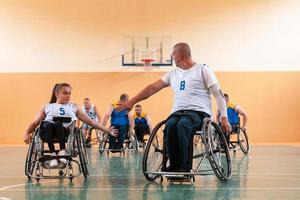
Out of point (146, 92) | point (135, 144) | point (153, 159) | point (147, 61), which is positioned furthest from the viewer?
point (147, 61)

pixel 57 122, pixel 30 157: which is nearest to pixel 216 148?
pixel 57 122

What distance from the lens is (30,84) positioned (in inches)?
524

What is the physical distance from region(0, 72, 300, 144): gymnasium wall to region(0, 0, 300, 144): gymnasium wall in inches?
1.0

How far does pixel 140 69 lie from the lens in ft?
44.2

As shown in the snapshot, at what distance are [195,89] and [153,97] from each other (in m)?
9.36

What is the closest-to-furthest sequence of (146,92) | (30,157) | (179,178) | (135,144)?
(179,178) → (30,157) → (146,92) → (135,144)

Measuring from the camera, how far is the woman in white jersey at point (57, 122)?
4.20 meters

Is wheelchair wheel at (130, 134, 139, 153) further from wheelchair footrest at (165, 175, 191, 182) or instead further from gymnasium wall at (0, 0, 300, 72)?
gymnasium wall at (0, 0, 300, 72)

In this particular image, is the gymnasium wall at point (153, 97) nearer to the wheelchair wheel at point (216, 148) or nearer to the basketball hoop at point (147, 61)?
the basketball hoop at point (147, 61)

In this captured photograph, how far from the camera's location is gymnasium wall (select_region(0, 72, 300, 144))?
524 inches

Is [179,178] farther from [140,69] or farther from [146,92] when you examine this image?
[140,69]

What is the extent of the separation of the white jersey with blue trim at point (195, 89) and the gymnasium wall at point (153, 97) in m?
9.19

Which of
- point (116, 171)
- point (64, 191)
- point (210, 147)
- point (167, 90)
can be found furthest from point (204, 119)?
point (167, 90)

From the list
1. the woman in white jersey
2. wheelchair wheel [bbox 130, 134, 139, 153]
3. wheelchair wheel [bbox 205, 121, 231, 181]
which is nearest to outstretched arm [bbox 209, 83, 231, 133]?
wheelchair wheel [bbox 205, 121, 231, 181]
